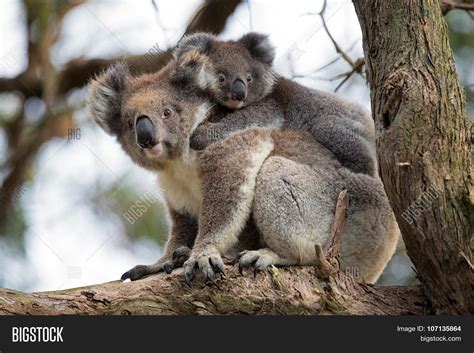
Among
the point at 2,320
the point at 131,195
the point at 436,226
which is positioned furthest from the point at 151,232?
the point at 436,226

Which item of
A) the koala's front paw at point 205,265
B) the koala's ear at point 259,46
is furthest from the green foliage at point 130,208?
the koala's front paw at point 205,265

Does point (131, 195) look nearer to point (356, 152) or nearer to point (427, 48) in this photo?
point (356, 152)

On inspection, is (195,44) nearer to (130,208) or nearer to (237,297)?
(130,208)

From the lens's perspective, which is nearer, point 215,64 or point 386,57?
point 386,57

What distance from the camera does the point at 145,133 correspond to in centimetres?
518

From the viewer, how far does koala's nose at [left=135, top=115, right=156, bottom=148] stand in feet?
17.0

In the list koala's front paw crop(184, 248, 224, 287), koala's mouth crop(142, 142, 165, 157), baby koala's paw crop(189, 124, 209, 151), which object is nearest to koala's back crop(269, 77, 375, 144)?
baby koala's paw crop(189, 124, 209, 151)

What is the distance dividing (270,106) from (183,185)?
1115 millimetres

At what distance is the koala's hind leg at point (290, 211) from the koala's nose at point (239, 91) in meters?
0.89

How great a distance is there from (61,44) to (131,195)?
1.83 m

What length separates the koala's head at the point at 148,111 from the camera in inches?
211

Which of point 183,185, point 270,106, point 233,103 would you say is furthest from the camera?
point 270,106

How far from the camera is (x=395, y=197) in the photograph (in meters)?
4.33

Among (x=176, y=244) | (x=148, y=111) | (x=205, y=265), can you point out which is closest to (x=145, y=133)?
(x=148, y=111)
